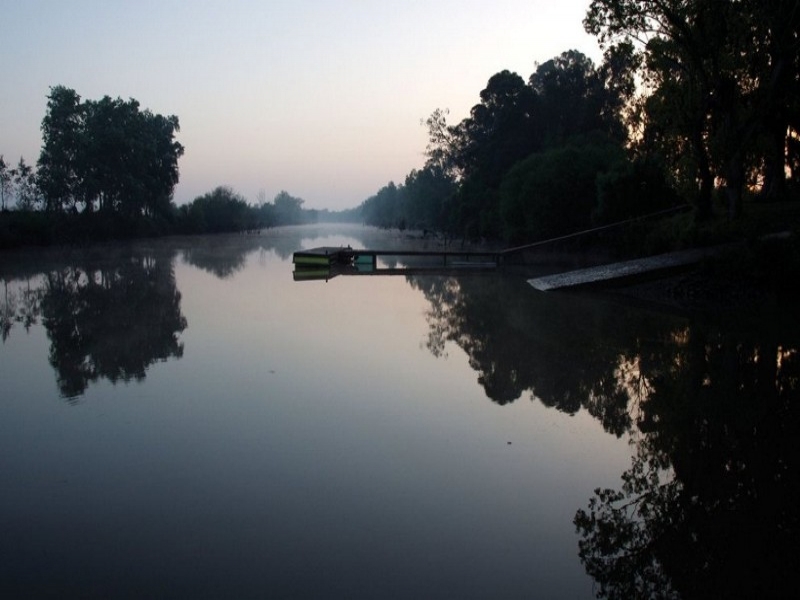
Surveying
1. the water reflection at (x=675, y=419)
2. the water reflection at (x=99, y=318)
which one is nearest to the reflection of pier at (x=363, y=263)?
the water reflection at (x=99, y=318)

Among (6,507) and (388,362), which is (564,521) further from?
(388,362)

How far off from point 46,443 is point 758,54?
77.1 feet

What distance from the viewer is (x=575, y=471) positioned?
676cm

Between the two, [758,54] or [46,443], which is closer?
[46,443]

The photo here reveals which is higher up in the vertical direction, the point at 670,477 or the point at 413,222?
the point at 413,222

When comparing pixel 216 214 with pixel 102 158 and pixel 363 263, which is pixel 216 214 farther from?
pixel 363 263

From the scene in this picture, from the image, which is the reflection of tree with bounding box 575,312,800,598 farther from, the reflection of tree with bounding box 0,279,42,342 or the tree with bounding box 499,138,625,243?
the tree with bounding box 499,138,625,243

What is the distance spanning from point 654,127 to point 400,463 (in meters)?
22.7

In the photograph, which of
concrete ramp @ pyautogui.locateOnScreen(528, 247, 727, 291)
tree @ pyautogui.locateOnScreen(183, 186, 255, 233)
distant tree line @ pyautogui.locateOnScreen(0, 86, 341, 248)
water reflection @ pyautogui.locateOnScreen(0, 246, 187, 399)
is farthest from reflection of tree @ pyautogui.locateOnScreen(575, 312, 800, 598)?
tree @ pyautogui.locateOnScreen(183, 186, 255, 233)

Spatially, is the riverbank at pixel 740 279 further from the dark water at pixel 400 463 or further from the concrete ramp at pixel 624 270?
the dark water at pixel 400 463

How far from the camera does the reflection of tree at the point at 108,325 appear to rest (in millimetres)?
11234

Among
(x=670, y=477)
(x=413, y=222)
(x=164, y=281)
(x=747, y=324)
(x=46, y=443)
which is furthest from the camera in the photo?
(x=413, y=222)

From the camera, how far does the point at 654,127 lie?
2595cm

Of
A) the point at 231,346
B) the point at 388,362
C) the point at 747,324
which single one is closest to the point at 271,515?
the point at 388,362
